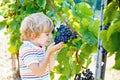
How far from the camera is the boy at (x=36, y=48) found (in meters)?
1.79

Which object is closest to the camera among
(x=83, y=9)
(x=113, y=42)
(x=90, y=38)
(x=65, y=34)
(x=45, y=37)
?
(x=113, y=42)

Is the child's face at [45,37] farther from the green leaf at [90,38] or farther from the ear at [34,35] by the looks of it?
the green leaf at [90,38]

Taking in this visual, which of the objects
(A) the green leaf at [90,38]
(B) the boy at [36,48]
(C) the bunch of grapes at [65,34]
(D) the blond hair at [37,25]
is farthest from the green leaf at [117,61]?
(D) the blond hair at [37,25]

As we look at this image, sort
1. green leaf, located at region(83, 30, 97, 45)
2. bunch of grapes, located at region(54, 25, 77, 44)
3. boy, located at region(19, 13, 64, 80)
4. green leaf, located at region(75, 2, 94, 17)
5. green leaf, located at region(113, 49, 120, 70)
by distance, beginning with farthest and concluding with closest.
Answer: boy, located at region(19, 13, 64, 80) < green leaf, located at region(75, 2, 94, 17) < bunch of grapes, located at region(54, 25, 77, 44) < green leaf, located at region(83, 30, 97, 45) < green leaf, located at region(113, 49, 120, 70)

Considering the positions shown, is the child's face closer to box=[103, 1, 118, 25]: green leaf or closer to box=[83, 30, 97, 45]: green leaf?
box=[83, 30, 97, 45]: green leaf

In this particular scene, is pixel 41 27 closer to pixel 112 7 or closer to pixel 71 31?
pixel 71 31

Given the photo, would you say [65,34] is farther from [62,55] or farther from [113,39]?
[113,39]

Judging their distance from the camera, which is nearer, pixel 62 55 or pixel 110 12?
pixel 110 12

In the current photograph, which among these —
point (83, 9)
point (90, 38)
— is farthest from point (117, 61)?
point (83, 9)

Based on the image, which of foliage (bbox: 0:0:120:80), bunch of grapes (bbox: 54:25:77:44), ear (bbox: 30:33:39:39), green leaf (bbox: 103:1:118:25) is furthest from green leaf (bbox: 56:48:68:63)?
green leaf (bbox: 103:1:118:25)

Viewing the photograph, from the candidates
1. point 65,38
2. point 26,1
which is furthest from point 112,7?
point 26,1

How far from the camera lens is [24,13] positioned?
2691 mm

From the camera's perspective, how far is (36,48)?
1.87 meters

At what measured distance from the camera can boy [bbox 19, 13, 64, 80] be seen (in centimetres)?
179
